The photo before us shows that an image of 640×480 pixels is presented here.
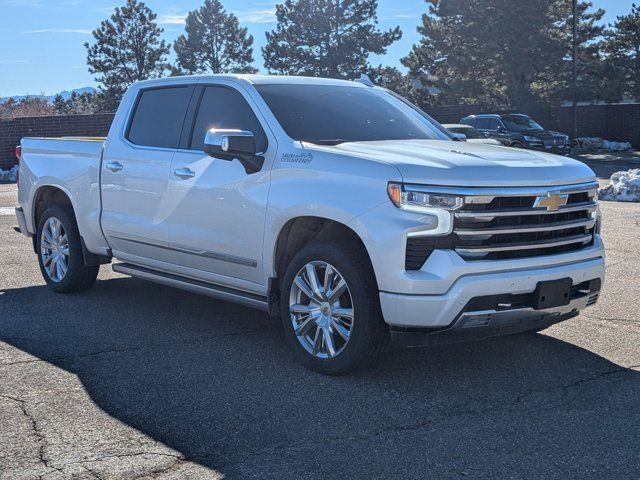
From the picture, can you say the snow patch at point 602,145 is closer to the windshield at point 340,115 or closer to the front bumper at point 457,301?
the windshield at point 340,115

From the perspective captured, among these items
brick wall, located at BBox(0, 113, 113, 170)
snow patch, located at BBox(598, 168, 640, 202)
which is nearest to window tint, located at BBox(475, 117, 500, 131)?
snow patch, located at BBox(598, 168, 640, 202)

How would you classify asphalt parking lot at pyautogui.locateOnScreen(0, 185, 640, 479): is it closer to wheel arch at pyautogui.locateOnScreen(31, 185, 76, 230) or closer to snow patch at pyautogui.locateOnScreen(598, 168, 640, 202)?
wheel arch at pyautogui.locateOnScreen(31, 185, 76, 230)

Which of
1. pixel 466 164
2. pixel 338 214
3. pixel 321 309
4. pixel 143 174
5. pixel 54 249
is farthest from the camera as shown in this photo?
pixel 54 249

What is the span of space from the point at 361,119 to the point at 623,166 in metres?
24.5

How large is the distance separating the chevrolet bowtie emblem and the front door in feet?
5.90

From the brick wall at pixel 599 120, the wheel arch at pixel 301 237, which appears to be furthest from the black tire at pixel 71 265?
the brick wall at pixel 599 120

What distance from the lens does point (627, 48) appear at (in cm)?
4775

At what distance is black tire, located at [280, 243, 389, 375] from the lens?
5324mm

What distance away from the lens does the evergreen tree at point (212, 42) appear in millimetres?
59344

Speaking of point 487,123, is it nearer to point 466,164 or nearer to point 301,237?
point 301,237

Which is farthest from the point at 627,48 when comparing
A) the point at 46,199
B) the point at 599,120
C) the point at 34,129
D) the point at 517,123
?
the point at 46,199

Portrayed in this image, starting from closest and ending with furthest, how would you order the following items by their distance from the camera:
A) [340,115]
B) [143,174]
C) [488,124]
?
[340,115], [143,174], [488,124]

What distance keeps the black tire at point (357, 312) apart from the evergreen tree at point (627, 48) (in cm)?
4150

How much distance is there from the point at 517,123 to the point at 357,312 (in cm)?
2611
